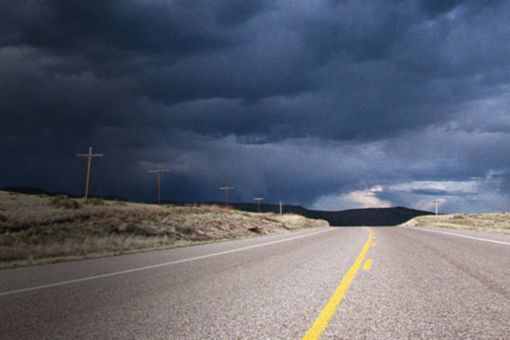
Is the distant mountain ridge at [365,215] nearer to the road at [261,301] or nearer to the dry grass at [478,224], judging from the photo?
the dry grass at [478,224]

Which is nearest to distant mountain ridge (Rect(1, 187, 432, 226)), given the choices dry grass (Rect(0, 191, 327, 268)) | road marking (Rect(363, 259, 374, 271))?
dry grass (Rect(0, 191, 327, 268))

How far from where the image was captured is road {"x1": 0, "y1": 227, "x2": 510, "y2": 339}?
4.42 metres

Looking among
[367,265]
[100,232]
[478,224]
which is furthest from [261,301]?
[478,224]

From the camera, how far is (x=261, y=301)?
576 cm

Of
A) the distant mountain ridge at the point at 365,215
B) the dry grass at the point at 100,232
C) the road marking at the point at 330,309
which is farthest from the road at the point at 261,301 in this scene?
the distant mountain ridge at the point at 365,215

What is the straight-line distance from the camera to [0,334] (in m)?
4.44

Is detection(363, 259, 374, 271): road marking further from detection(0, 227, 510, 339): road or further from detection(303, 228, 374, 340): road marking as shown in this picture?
detection(303, 228, 374, 340): road marking

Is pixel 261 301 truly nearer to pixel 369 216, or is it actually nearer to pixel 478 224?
pixel 478 224

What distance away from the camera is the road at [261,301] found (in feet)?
14.5

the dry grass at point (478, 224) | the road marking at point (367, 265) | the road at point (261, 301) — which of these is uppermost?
the dry grass at point (478, 224)

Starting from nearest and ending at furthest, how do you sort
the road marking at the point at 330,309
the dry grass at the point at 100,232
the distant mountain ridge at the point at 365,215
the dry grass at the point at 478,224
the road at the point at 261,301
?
the road marking at the point at 330,309 < the road at the point at 261,301 < the dry grass at the point at 100,232 < the dry grass at the point at 478,224 < the distant mountain ridge at the point at 365,215

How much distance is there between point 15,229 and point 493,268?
2035cm

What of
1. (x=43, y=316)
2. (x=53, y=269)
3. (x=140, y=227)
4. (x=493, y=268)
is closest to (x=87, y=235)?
(x=140, y=227)

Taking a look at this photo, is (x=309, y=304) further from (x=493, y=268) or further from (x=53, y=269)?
(x=53, y=269)
